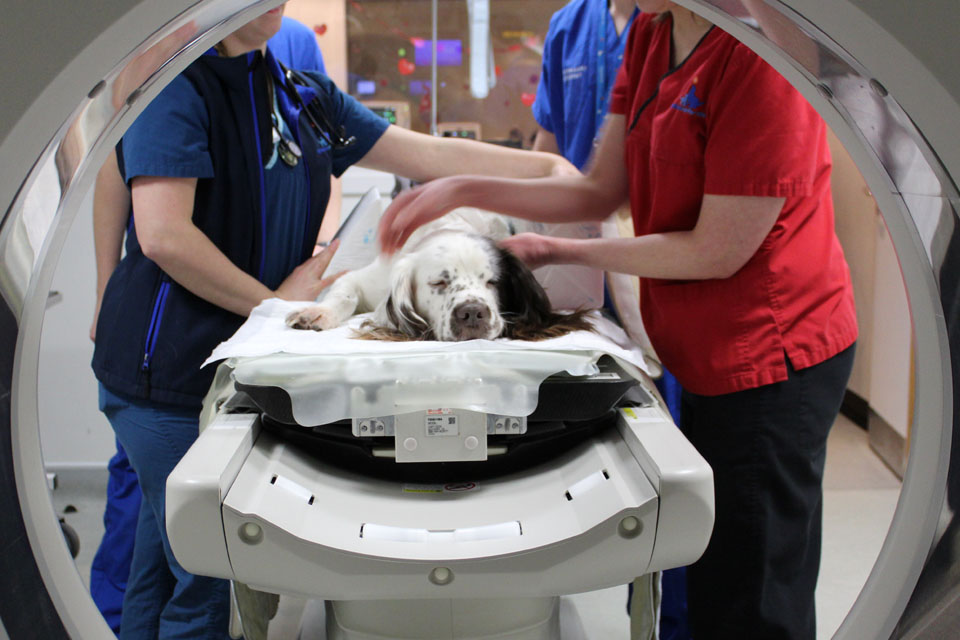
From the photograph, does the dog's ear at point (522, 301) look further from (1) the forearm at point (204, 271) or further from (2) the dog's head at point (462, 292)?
(1) the forearm at point (204, 271)

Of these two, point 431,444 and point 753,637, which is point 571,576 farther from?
point 753,637

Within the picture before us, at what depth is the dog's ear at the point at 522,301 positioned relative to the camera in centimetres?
144

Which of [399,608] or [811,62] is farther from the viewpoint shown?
[399,608]

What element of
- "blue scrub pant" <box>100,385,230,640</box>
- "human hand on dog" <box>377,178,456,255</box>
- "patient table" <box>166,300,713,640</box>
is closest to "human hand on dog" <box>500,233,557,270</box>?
"human hand on dog" <box>377,178,456,255</box>

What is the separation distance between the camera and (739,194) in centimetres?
126

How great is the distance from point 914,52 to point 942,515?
0.43 meters

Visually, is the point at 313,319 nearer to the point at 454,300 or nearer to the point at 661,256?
the point at 454,300

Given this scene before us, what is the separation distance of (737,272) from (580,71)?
0.94 m

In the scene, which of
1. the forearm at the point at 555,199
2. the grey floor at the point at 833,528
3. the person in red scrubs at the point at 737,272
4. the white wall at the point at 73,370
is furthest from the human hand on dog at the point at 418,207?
the white wall at the point at 73,370

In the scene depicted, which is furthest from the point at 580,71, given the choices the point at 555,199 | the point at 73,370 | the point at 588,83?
the point at 73,370

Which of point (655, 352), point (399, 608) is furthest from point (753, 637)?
point (399, 608)

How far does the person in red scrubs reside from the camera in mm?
1256

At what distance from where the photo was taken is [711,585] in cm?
150

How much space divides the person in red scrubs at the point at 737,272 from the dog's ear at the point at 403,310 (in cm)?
9
